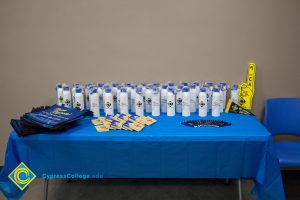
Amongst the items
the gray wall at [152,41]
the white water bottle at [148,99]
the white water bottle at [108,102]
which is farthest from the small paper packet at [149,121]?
the gray wall at [152,41]

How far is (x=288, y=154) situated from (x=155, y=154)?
89 cm

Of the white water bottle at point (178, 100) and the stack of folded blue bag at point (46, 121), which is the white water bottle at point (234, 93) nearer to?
the white water bottle at point (178, 100)

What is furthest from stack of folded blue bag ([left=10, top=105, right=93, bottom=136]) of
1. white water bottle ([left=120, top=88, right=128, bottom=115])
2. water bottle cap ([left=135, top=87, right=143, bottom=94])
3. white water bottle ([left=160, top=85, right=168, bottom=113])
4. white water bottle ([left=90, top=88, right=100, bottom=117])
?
white water bottle ([left=160, top=85, right=168, bottom=113])

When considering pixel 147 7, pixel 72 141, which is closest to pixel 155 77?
pixel 147 7

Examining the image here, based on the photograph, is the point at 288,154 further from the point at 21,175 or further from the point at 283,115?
the point at 21,175

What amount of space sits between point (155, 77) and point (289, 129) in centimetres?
103

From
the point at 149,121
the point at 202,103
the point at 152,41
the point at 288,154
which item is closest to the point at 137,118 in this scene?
the point at 149,121

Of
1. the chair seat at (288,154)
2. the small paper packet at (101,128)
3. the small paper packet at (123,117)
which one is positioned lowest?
the chair seat at (288,154)

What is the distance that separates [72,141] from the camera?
1.51m

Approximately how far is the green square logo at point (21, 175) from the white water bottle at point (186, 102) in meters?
0.96

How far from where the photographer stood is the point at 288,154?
1.79 m

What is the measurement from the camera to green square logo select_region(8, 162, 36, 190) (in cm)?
153

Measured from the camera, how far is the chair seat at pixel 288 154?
171 cm

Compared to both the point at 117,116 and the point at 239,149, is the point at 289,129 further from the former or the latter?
the point at 117,116
